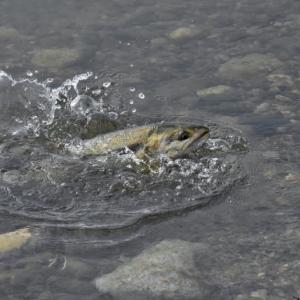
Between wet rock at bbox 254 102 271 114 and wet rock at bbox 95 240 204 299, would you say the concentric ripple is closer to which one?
wet rock at bbox 95 240 204 299

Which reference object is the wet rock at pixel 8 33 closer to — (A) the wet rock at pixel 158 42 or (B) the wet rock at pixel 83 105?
(A) the wet rock at pixel 158 42

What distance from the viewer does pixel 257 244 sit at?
5391mm

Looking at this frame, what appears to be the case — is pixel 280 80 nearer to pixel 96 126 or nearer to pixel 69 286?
pixel 96 126

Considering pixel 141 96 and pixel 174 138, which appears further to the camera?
pixel 141 96

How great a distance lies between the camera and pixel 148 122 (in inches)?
316

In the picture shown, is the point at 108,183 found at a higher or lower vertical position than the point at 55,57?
lower

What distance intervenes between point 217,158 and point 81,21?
6090 mm

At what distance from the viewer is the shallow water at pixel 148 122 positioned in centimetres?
529

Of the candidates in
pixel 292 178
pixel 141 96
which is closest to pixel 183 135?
pixel 292 178

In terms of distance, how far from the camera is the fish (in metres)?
6.51

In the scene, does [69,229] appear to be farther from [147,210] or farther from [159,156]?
[159,156]

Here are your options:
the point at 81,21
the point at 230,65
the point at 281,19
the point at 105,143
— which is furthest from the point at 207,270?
the point at 81,21

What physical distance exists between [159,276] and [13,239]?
4.56 ft

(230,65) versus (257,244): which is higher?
(230,65)
